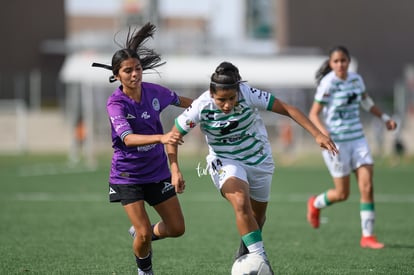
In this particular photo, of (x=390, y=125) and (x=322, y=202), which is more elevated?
(x=390, y=125)

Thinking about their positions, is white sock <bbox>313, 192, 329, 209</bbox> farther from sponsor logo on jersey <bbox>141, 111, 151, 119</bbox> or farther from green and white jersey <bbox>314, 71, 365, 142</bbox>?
sponsor logo on jersey <bbox>141, 111, 151, 119</bbox>

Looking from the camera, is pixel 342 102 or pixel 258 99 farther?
pixel 342 102

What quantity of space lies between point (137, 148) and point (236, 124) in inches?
36.1

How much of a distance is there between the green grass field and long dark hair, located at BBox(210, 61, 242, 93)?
196cm

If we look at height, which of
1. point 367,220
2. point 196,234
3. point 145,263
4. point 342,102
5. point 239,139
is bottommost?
point 196,234

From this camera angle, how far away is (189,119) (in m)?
7.43

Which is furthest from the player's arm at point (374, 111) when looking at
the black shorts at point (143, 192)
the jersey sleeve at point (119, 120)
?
the jersey sleeve at point (119, 120)

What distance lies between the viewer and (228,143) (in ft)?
25.5

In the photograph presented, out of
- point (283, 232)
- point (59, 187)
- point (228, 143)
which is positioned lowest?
point (59, 187)

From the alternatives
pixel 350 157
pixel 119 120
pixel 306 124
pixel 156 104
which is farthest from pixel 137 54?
pixel 350 157

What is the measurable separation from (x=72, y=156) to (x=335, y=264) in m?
22.7

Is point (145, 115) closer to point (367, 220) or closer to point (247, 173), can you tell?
point (247, 173)

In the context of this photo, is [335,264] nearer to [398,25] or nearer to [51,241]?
[51,241]

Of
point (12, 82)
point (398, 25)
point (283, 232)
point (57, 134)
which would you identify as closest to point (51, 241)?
point (283, 232)
